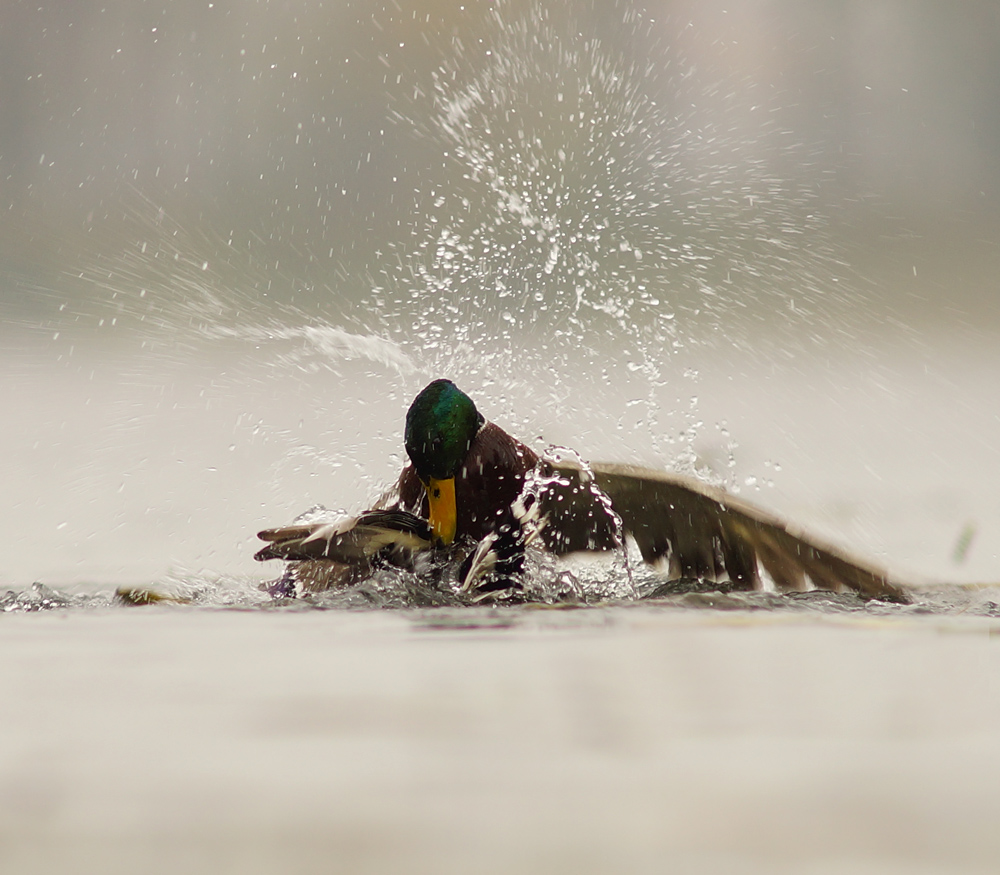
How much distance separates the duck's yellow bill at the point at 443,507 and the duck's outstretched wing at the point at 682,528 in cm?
23

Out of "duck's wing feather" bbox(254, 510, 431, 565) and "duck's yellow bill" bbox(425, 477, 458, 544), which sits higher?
"duck's yellow bill" bbox(425, 477, 458, 544)

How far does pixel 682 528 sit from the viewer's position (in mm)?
2193

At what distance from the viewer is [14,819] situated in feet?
1.10

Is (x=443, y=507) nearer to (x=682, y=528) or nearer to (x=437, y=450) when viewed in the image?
(x=437, y=450)

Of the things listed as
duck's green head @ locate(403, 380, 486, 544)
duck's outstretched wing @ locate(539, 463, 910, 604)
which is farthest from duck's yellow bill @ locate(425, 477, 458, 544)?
duck's outstretched wing @ locate(539, 463, 910, 604)

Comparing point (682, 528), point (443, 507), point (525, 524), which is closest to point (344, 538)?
point (443, 507)

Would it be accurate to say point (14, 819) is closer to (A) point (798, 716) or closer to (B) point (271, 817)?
(B) point (271, 817)

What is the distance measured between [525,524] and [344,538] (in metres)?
0.51

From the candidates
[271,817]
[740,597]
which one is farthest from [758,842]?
[740,597]

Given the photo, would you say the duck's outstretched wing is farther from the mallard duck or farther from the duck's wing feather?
the duck's wing feather

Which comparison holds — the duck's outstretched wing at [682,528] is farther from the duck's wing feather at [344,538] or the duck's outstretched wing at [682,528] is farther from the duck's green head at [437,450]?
the duck's wing feather at [344,538]

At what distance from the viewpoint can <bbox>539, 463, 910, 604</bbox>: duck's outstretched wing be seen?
6.81ft

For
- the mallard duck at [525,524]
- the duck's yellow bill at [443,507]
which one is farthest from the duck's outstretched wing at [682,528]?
the duck's yellow bill at [443,507]

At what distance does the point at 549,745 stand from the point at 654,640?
38cm
